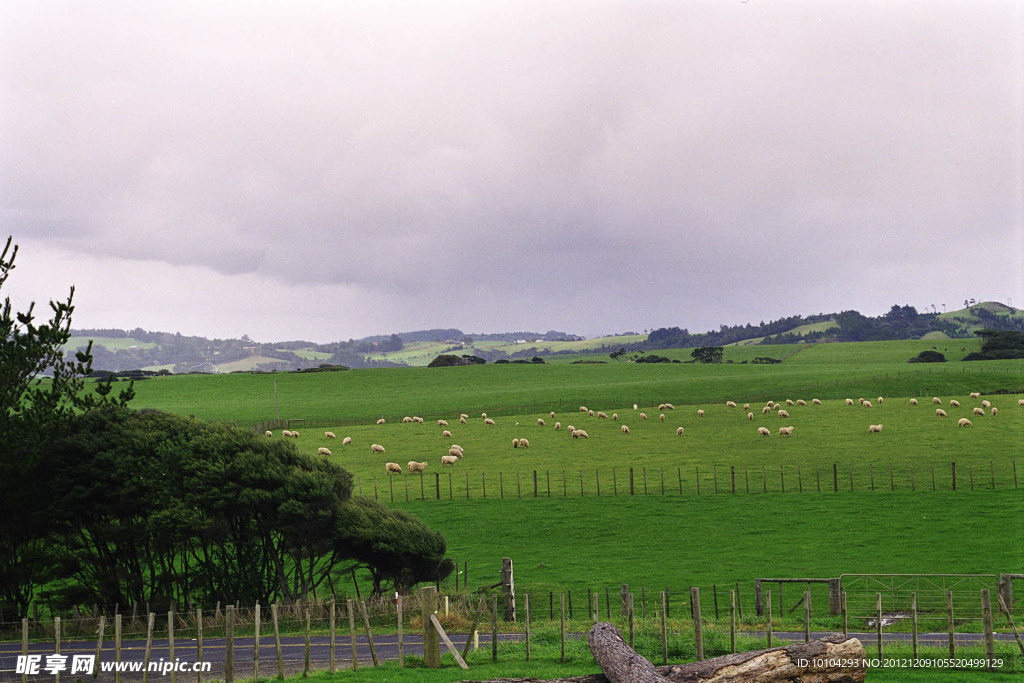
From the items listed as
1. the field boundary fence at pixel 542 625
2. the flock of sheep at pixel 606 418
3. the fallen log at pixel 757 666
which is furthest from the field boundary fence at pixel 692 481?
the fallen log at pixel 757 666

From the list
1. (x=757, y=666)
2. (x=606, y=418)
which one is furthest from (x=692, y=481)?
(x=757, y=666)

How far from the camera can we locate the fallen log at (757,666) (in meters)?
15.6

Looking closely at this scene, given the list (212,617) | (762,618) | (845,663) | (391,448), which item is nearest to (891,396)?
(391,448)

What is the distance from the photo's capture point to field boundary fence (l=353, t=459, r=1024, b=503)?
6175cm

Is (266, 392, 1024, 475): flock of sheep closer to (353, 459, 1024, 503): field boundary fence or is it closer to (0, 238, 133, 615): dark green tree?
(353, 459, 1024, 503): field boundary fence

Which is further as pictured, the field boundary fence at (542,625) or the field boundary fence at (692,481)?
the field boundary fence at (692,481)

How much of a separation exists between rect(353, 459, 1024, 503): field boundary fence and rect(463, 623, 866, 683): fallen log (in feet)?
148

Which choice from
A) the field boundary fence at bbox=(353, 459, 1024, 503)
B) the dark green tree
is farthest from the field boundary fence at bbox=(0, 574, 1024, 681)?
the field boundary fence at bbox=(353, 459, 1024, 503)

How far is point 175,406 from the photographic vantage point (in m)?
133

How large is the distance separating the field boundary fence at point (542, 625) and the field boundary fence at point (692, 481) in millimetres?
20572

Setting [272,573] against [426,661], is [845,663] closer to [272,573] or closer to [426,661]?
[426,661]

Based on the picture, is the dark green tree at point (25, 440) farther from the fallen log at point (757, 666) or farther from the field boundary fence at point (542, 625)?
the fallen log at point (757, 666)

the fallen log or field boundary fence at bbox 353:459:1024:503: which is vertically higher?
the fallen log

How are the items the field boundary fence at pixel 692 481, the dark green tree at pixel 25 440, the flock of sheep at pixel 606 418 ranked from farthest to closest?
the flock of sheep at pixel 606 418, the field boundary fence at pixel 692 481, the dark green tree at pixel 25 440
